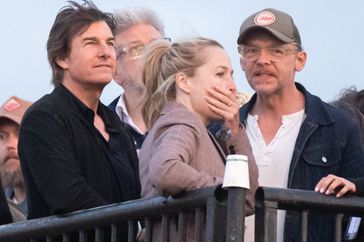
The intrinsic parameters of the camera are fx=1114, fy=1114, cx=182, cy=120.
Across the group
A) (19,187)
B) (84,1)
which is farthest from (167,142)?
(19,187)

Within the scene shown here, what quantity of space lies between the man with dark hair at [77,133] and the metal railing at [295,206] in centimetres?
95

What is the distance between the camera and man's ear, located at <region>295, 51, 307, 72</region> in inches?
275

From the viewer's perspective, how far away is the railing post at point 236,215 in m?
4.41

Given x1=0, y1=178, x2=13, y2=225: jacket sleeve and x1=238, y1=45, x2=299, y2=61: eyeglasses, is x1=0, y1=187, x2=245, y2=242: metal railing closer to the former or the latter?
x1=0, y1=178, x2=13, y2=225: jacket sleeve

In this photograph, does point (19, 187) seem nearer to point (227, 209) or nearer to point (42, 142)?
point (42, 142)

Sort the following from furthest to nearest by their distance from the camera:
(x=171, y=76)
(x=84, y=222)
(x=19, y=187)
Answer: (x=19, y=187)
(x=171, y=76)
(x=84, y=222)

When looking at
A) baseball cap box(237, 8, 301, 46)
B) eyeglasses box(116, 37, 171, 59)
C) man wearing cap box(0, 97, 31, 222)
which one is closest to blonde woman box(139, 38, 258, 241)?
baseball cap box(237, 8, 301, 46)

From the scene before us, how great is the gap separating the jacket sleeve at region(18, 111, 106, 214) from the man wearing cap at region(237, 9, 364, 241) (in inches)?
51.2

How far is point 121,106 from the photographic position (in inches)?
317

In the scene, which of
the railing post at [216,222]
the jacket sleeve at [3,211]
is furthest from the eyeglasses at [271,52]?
the railing post at [216,222]

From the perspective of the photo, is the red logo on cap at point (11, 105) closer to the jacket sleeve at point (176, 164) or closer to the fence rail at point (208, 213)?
the fence rail at point (208, 213)

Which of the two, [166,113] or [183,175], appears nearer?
[183,175]

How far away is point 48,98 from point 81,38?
1.70 feet

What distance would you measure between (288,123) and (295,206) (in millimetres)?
2156
